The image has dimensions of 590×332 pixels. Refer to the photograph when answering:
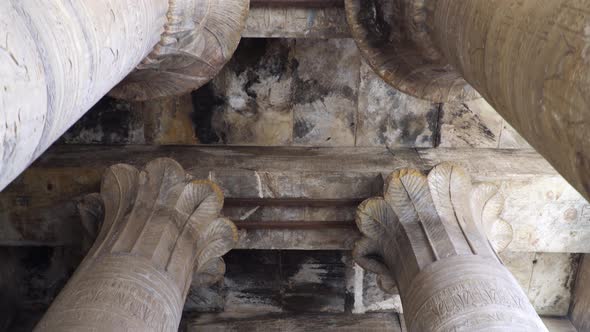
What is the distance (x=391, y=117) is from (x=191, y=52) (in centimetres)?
219

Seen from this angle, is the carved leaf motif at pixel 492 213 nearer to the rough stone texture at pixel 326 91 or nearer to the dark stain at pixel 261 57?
the rough stone texture at pixel 326 91

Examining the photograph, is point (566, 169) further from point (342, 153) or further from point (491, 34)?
point (342, 153)

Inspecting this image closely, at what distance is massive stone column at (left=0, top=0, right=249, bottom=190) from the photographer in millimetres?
1508

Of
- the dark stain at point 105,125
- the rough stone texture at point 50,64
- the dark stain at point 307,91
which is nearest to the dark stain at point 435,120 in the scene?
the dark stain at point 307,91

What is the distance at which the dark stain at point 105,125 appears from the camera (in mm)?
5227

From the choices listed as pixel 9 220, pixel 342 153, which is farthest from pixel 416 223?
pixel 9 220

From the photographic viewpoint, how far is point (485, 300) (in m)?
3.19

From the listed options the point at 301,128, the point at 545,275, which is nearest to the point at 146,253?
the point at 301,128

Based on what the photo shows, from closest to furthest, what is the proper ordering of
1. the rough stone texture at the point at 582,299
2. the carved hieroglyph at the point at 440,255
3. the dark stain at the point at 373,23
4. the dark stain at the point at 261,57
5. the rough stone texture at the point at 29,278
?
the carved hieroglyph at the point at 440,255 → the dark stain at the point at 373,23 → the dark stain at the point at 261,57 → the rough stone texture at the point at 29,278 → the rough stone texture at the point at 582,299

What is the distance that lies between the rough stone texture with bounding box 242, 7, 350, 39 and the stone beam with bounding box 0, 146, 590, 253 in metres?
1.13

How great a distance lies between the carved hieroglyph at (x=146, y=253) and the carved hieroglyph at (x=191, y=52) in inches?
25.1

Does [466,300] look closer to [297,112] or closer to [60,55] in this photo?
[60,55]

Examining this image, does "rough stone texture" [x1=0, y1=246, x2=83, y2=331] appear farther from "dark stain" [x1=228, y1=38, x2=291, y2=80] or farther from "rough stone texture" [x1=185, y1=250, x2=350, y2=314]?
"dark stain" [x1=228, y1=38, x2=291, y2=80]

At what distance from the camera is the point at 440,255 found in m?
3.66
